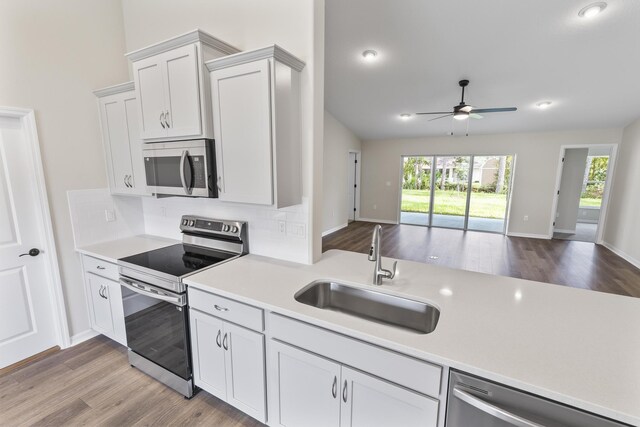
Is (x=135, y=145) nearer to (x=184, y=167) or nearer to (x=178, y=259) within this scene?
(x=184, y=167)

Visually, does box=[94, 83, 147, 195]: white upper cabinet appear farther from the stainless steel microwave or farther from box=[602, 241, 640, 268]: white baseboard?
box=[602, 241, 640, 268]: white baseboard

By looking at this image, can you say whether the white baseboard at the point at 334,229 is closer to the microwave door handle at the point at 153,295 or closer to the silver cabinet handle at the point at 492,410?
the microwave door handle at the point at 153,295

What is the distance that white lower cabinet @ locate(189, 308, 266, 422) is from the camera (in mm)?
1571

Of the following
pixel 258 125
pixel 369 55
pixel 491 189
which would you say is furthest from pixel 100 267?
pixel 491 189

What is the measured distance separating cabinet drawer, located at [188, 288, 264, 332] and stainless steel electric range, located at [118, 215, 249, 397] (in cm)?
11

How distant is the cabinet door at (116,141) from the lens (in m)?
2.40

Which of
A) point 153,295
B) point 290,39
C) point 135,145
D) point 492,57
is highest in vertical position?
point 492,57

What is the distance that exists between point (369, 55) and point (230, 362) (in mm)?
4137

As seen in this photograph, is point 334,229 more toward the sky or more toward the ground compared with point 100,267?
more toward the ground

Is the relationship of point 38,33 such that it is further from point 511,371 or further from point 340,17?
point 511,371

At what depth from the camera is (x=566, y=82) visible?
4211mm

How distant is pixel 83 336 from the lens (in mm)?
2600

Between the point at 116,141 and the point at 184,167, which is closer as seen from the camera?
the point at 184,167

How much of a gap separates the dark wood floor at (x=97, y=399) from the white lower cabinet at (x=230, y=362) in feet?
0.61
